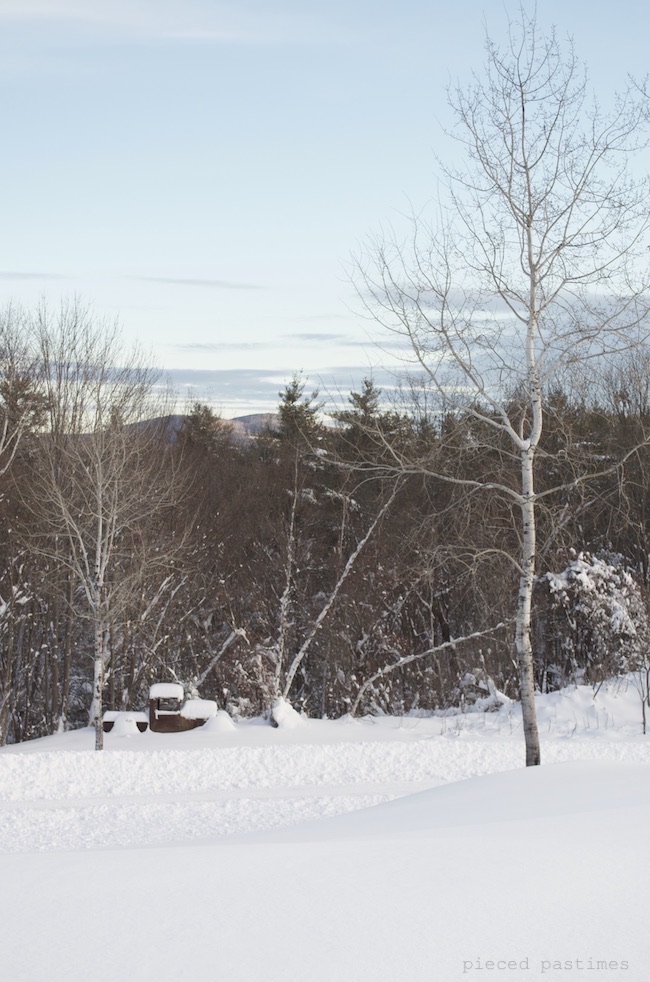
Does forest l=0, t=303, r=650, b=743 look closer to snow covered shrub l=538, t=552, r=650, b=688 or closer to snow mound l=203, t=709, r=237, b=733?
snow covered shrub l=538, t=552, r=650, b=688

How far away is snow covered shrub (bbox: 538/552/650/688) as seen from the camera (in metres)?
18.8

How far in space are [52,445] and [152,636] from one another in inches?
203

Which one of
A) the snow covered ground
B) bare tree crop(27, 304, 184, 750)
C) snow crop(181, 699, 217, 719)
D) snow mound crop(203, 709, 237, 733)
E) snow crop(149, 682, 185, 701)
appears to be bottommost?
snow mound crop(203, 709, 237, 733)

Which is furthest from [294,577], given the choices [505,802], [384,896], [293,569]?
[384,896]

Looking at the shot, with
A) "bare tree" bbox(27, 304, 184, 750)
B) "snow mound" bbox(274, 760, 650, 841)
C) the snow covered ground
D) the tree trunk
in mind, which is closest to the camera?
the snow covered ground

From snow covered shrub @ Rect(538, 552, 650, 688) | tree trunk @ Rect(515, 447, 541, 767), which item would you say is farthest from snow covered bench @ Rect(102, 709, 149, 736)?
snow covered shrub @ Rect(538, 552, 650, 688)

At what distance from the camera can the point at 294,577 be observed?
23.4 m

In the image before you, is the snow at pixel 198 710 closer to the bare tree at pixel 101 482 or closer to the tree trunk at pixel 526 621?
the bare tree at pixel 101 482

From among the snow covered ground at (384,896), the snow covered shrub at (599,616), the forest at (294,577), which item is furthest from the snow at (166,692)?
the snow covered ground at (384,896)

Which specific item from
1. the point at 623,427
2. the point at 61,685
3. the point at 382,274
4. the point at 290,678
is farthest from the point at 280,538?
the point at 382,274

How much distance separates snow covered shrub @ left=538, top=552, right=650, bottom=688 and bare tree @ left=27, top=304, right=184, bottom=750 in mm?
8632

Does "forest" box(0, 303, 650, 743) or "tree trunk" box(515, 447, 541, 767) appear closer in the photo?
"tree trunk" box(515, 447, 541, 767)

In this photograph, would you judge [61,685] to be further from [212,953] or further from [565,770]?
[212,953]

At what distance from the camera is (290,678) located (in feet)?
68.4
